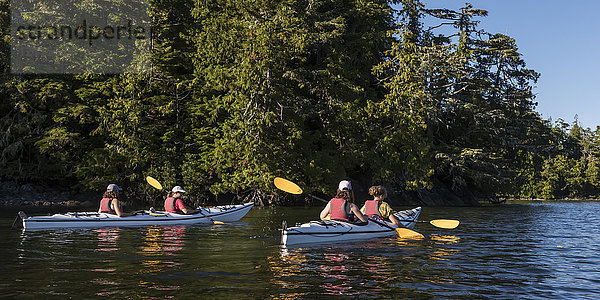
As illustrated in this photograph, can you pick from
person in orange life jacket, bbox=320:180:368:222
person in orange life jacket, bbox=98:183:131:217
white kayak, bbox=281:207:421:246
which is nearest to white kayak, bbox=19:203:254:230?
person in orange life jacket, bbox=98:183:131:217

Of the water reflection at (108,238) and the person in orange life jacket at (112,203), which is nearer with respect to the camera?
the water reflection at (108,238)

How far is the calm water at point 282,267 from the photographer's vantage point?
723cm

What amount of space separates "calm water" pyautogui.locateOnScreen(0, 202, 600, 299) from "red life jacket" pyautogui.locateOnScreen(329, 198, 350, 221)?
0.74 meters

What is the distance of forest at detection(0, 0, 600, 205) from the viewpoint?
27.6 m

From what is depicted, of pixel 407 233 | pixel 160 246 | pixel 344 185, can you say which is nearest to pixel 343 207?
pixel 344 185

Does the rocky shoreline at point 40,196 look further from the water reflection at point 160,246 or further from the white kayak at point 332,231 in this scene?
the white kayak at point 332,231

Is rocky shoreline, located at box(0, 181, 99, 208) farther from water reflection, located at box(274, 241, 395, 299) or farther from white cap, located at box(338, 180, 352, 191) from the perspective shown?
water reflection, located at box(274, 241, 395, 299)

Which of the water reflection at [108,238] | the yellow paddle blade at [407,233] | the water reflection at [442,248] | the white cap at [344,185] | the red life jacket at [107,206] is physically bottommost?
the water reflection at [442,248]

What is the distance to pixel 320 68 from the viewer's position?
3209 centimetres

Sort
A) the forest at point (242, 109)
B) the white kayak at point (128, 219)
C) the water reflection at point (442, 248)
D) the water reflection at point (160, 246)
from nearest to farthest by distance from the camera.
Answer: the water reflection at point (160, 246) < the water reflection at point (442, 248) < the white kayak at point (128, 219) < the forest at point (242, 109)

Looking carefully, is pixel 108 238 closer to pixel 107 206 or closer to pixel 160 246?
pixel 160 246

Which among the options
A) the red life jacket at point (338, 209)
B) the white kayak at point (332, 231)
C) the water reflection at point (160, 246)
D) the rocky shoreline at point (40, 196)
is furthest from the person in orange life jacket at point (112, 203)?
the rocky shoreline at point (40, 196)

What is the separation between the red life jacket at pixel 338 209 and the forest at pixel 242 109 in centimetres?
1330

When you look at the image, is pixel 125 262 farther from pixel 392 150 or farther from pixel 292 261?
pixel 392 150
